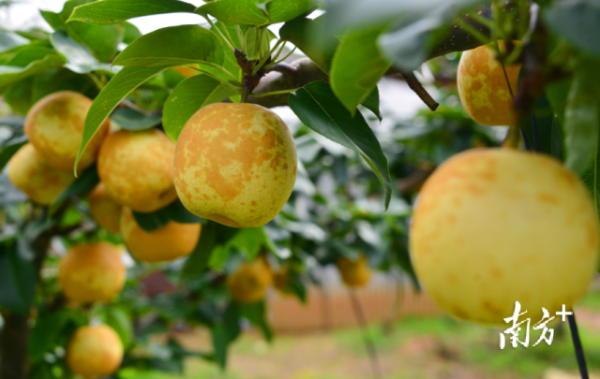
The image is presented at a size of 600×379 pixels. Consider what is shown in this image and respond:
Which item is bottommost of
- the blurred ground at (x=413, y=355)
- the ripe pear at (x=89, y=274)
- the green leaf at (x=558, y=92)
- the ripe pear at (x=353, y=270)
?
the blurred ground at (x=413, y=355)

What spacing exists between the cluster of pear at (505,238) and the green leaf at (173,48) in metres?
0.29

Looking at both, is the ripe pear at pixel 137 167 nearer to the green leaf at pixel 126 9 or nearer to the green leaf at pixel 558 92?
the green leaf at pixel 126 9

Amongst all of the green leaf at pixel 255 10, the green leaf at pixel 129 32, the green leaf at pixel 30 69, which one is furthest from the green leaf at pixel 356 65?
the green leaf at pixel 129 32

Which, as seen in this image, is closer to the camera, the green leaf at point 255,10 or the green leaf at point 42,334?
the green leaf at point 255,10

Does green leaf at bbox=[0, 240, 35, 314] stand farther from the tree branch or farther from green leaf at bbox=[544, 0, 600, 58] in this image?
green leaf at bbox=[544, 0, 600, 58]

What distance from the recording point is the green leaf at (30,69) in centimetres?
56

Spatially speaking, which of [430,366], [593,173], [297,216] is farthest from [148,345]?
[430,366]

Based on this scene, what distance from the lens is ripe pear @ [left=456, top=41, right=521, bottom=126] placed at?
0.42 metres

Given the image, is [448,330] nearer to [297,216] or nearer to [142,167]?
[297,216]

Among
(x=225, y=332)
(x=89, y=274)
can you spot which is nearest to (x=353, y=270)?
(x=225, y=332)

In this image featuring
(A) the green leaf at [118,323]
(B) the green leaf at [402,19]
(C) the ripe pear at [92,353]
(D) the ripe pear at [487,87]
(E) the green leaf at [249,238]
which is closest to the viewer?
(B) the green leaf at [402,19]

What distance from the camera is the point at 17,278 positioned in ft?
2.93

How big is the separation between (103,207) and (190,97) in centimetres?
32

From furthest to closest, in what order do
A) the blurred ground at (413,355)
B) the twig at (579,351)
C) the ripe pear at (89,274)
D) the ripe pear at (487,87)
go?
1. the blurred ground at (413,355)
2. the ripe pear at (89,274)
3. the ripe pear at (487,87)
4. the twig at (579,351)
